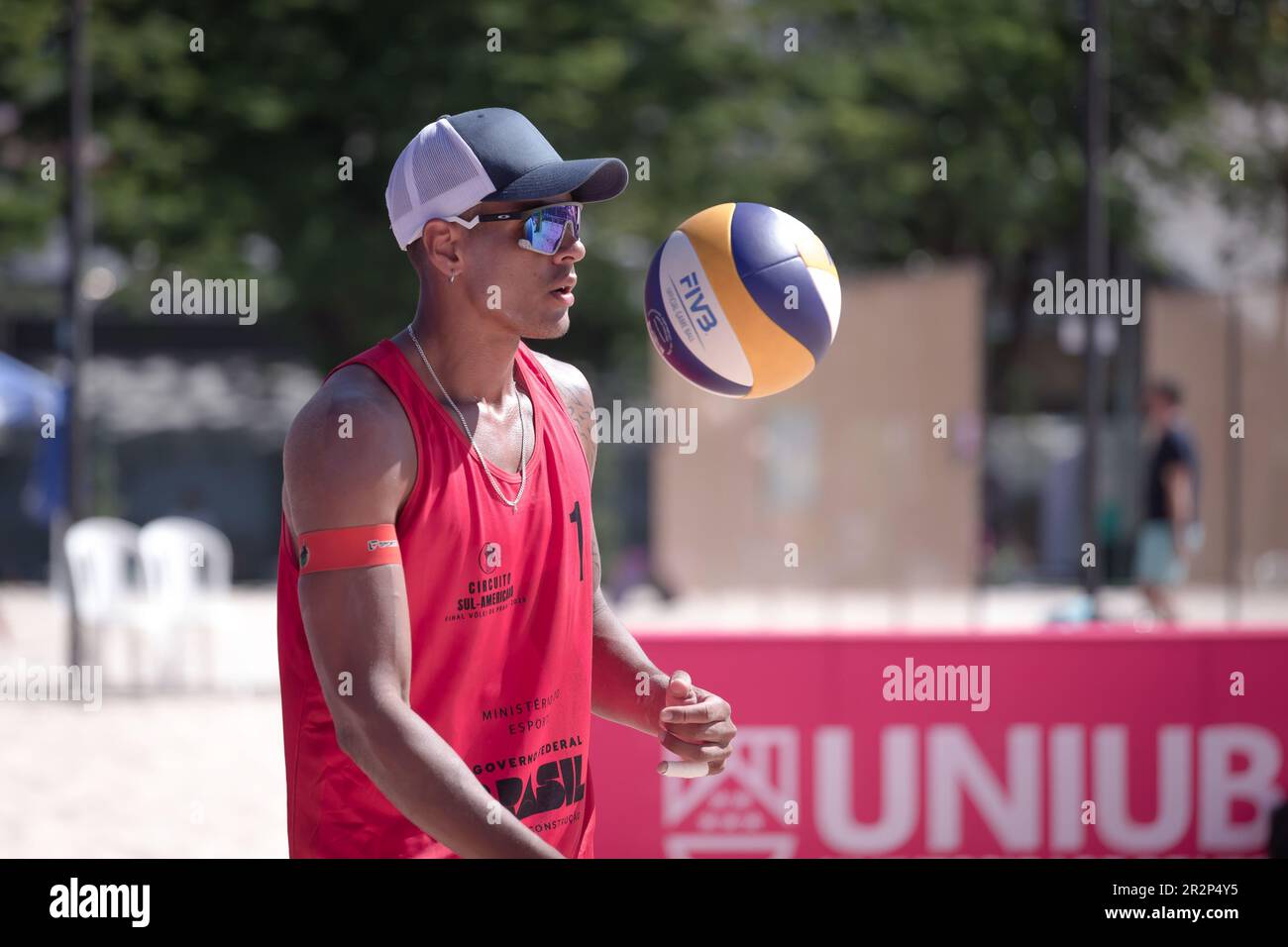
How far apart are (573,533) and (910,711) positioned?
3.49 m

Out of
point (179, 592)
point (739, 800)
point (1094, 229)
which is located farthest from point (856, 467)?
point (739, 800)

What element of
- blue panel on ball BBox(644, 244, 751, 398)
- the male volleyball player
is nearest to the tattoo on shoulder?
the male volleyball player

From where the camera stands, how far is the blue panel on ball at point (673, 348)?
10.6 feet

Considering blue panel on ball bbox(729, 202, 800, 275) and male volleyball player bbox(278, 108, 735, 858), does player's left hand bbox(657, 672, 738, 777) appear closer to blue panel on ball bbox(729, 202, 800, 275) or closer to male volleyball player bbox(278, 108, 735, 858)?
male volleyball player bbox(278, 108, 735, 858)

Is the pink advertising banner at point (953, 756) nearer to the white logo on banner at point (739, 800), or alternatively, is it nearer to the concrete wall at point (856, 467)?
the white logo on banner at point (739, 800)

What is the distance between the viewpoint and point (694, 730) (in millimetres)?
2600

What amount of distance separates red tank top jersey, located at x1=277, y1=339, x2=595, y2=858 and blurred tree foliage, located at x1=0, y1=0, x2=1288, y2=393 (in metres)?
15.3

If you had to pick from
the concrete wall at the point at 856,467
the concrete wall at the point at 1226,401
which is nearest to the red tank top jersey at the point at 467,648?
the concrete wall at the point at 856,467

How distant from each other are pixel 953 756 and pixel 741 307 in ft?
10.1

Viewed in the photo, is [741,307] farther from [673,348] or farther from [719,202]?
[719,202]

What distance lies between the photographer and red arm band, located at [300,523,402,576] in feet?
7.07

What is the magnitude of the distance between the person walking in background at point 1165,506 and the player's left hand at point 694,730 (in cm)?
909

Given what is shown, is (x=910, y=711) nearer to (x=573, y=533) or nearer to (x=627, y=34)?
(x=573, y=533)

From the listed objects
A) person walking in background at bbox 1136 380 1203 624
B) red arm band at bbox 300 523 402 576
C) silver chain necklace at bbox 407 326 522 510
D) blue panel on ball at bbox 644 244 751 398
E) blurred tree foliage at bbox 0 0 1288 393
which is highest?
blurred tree foliage at bbox 0 0 1288 393
